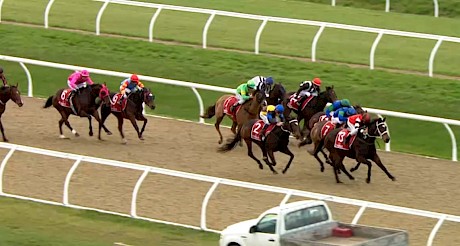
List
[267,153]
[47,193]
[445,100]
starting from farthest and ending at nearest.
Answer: [445,100], [267,153], [47,193]

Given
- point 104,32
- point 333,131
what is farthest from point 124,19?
point 333,131

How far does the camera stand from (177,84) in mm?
23656

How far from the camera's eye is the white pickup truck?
1516 centimetres

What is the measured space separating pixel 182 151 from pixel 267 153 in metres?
1.70

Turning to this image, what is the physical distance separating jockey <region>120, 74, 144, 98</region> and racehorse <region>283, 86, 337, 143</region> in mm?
2266

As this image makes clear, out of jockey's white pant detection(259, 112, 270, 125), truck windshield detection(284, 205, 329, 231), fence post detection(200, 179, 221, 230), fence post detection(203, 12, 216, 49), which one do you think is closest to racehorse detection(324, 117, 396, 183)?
jockey's white pant detection(259, 112, 270, 125)

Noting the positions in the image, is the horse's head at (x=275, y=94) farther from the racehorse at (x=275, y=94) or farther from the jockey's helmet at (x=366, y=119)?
the jockey's helmet at (x=366, y=119)

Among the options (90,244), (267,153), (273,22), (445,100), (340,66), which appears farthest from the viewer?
(273,22)

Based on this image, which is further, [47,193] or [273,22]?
[273,22]

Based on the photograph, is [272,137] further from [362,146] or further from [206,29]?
[206,29]

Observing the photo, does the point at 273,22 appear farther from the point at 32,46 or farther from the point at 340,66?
the point at 32,46

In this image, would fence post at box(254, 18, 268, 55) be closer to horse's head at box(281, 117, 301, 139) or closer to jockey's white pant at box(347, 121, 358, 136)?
horse's head at box(281, 117, 301, 139)

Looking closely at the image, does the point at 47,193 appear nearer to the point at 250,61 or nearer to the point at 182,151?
the point at 182,151

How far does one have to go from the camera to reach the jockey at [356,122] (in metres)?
19.3
